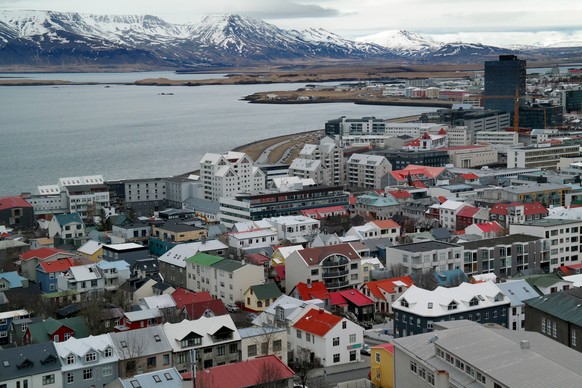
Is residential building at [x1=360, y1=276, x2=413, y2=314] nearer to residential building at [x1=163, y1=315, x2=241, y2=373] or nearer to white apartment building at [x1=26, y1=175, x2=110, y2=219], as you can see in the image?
residential building at [x1=163, y1=315, x2=241, y2=373]

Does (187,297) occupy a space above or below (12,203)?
below

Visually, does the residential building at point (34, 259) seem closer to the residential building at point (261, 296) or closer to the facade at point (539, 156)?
the residential building at point (261, 296)

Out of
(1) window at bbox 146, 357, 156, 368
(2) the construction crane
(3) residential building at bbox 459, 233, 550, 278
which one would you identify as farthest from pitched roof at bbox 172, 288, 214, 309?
(2) the construction crane

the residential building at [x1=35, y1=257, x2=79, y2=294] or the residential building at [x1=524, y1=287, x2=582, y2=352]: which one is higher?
the residential building at [x1=524, y1=287, x2=582, y2=352]

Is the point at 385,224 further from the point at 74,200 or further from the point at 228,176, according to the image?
the point at 74,200

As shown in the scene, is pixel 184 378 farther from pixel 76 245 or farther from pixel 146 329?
pixel 76 245

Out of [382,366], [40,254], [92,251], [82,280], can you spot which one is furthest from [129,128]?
[382,366]
